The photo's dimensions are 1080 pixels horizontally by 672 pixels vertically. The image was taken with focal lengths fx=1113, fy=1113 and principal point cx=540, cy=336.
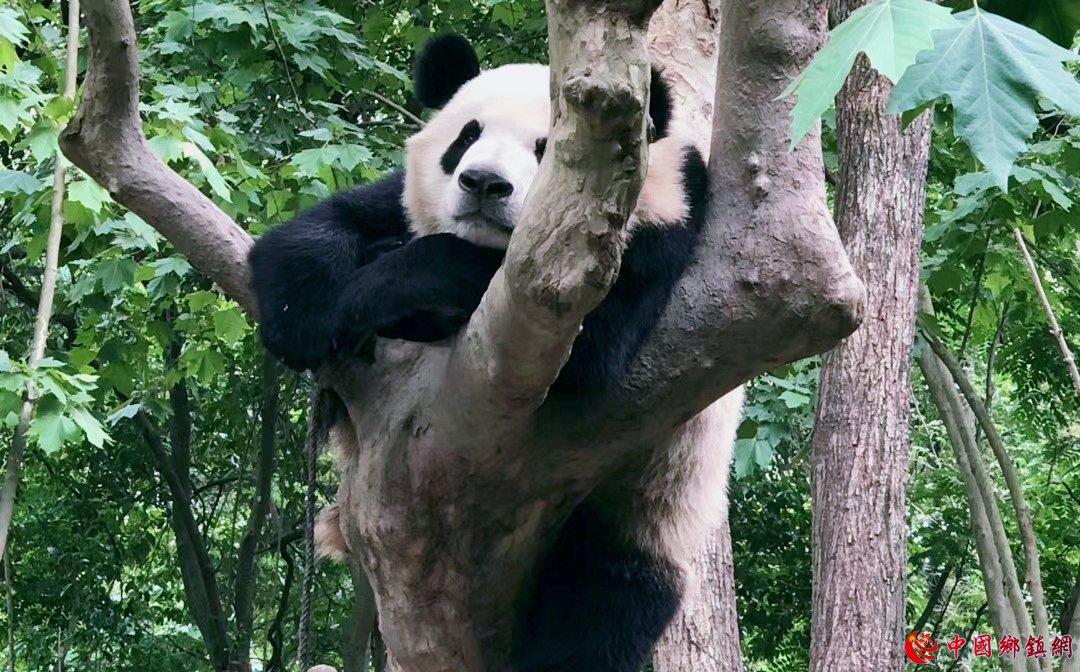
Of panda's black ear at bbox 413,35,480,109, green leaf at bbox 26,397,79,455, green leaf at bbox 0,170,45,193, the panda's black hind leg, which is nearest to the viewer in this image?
the panda's black hind leg

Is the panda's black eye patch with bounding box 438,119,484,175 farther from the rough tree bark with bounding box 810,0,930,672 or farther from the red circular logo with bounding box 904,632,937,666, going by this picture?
the red circular logo with bounding box 904,632,937,666

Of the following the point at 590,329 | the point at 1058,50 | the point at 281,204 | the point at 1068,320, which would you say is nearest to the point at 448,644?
the point at 590,329

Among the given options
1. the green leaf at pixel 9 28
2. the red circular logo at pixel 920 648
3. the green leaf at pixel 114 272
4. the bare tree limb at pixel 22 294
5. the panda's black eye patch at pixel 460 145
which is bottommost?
the panda's black eye patch at pixel 460 145

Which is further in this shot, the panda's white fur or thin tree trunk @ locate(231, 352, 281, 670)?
thin tree trunk @ locate(231, 352, 281, 670)

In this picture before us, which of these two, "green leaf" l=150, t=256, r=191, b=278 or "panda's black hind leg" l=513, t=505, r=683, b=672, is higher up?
"green leaf" l=150, t=256, r=191, b=278

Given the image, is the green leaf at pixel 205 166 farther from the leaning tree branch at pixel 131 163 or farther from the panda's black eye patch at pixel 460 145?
the panda's black eye patch at pixel 460 145

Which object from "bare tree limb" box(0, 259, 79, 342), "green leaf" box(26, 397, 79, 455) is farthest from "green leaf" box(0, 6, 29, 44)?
"bare tree limb" box(0, 259, 79, 342)

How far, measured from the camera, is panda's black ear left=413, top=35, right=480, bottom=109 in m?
3.53

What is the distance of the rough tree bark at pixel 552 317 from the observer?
5.97 ft

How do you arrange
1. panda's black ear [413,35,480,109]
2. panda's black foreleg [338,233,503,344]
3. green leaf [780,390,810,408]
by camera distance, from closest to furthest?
1. panda's black foreleg [338,233,503,344]
2. panda's black ear [413,35,480,109]
3. green leaf [780,390,810,408]

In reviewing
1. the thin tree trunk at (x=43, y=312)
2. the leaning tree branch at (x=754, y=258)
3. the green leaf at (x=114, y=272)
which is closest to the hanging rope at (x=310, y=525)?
the leaning tree branch at (x=754, y=258)

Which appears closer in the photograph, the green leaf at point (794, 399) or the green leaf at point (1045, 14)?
the green leaf at point (1045, 14)

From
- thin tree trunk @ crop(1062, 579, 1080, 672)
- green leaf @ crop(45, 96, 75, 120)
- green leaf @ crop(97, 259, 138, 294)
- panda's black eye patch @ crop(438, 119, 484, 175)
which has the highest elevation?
green leaf @ crop(97, 259, 138, 294)

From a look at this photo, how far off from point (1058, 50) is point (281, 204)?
4317mm
